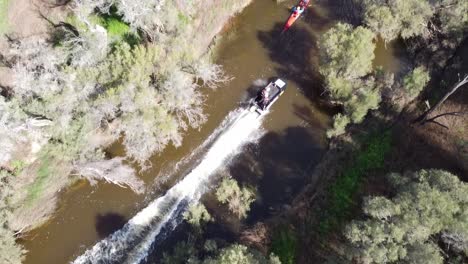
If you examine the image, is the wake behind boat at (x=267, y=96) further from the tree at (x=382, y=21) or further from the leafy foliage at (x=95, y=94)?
the tree at (x=382, y=21)

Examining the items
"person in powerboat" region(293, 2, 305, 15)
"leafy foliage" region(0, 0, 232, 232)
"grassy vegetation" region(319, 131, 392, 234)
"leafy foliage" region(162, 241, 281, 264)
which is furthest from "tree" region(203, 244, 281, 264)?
"person in powerboat" region(293, 2, 305, 15)

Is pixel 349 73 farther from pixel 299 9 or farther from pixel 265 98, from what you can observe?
pixel 299 9

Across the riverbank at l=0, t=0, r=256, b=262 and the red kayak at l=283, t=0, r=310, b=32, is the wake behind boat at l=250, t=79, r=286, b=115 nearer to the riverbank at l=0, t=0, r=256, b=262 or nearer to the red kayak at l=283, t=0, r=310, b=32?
the riverbank at l=0, t=0, r=256, b=262

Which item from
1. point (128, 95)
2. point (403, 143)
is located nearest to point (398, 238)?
point (403, 143)

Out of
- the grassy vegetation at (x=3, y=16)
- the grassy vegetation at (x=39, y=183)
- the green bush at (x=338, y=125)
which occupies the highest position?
the green bush at (x=338, y=125)

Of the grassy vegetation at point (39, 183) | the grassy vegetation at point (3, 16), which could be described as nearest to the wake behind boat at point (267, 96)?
the grassy vegetation at point (39, 183)

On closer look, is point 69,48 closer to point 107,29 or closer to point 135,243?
point 107,29

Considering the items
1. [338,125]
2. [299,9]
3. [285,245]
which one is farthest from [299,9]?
[285,245]
